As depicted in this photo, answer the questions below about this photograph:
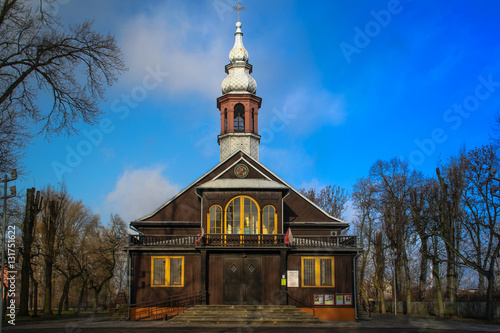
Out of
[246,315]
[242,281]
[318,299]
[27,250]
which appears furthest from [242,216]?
[27,250]

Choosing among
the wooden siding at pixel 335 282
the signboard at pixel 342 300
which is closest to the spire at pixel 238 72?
the wooden siding at pixel 335 282

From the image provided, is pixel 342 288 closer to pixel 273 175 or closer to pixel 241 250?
pixel 241 250

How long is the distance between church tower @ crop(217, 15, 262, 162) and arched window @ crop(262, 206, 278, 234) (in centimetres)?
873

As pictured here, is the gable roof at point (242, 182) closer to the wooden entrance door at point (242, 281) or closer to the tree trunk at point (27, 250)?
the wooden entrance door at point (242, 281)

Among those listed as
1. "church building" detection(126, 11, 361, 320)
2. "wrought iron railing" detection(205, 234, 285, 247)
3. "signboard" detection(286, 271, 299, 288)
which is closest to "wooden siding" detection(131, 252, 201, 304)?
"church building" detection(126, 11, 361, 320)

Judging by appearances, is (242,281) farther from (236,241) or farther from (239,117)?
(239,117)

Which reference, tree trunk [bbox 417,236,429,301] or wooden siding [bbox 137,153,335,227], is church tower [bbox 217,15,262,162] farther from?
tree trunk [bbox 417,236,429,301]

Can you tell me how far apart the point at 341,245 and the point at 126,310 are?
13.8 metres

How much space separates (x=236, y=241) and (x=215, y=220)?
210cm

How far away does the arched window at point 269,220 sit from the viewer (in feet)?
105

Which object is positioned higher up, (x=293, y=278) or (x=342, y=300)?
(x=293, y=278)

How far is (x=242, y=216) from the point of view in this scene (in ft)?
105

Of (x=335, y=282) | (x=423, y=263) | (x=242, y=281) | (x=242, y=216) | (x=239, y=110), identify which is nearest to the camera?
(x=242, y=281)

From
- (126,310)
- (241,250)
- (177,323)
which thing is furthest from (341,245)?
(126,310)
